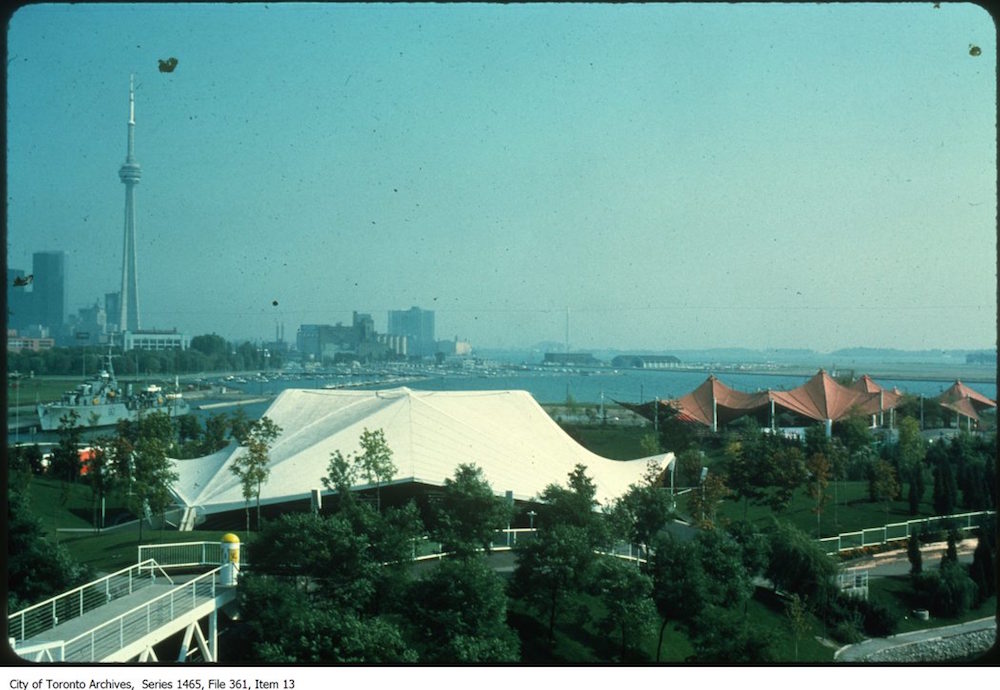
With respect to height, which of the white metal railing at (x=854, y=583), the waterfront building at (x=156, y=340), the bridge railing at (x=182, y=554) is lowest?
the white metal railing at (x=854, y=583)

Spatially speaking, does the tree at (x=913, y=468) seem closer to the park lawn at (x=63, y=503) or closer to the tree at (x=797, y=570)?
the tree at (x=797, y=570)

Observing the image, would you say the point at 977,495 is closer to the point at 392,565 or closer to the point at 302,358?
the point at 392,565

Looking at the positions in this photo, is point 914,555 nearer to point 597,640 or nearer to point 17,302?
point 597,640

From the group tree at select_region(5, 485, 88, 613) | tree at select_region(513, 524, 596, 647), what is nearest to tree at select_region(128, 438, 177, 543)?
tree at select_region(5, 485, 88, 613)

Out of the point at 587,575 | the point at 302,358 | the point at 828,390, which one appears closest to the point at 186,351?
the point at 302,358

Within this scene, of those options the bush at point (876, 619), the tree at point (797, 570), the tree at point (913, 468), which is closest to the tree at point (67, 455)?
the tree at point (797, 570)

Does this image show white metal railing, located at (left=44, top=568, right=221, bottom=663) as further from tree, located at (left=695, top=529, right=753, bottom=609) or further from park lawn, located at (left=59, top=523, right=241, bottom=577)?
tree, located at (left=695, top=529, right=753, bottom=609)
